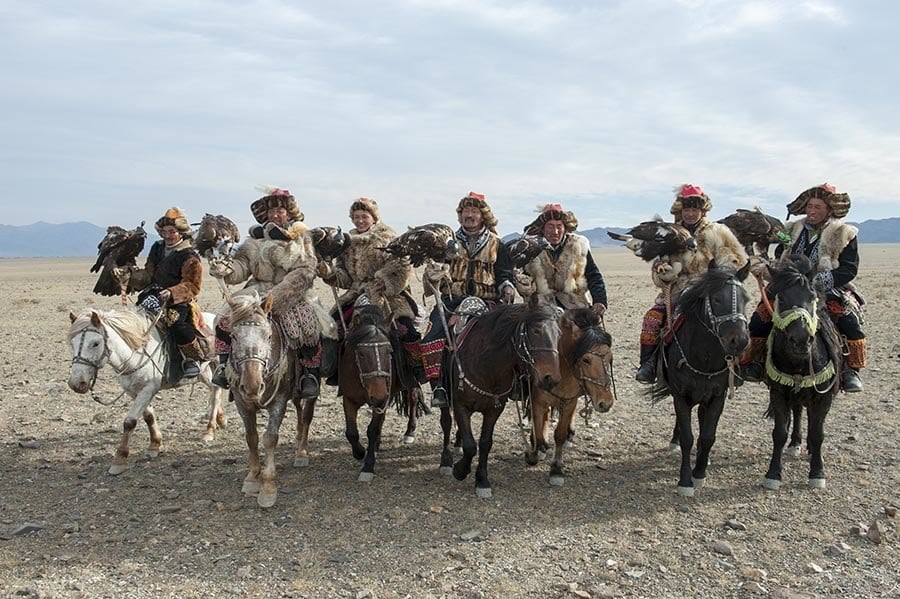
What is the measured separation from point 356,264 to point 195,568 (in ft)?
11.6

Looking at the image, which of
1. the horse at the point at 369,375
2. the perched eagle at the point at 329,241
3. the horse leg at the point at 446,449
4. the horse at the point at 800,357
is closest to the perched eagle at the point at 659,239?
the horse at the point at 800,357

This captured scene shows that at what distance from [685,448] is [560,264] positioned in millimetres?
2375

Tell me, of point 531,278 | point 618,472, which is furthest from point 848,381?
point 531,278

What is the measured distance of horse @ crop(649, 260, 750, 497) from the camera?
5965mm

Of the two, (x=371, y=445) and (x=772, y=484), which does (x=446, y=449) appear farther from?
(x=772, y=484)

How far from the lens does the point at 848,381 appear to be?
674cm

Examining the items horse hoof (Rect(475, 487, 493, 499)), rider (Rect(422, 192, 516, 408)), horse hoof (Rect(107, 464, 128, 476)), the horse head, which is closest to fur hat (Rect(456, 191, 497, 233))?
rider (Rect(422, 192, 516, 408))

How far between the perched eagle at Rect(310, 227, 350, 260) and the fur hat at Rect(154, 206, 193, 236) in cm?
157

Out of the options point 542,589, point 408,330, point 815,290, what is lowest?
point 542,589

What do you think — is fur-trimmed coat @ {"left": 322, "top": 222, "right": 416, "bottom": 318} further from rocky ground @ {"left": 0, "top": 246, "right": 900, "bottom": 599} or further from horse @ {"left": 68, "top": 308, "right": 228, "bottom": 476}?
horse @ {"left": 68, "top": 308, "right": 228, "bottom": 476}

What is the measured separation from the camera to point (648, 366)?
686 centimetres

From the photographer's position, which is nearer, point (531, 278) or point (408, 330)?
point (408, 330)

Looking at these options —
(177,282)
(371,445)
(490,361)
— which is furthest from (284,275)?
(490,361)

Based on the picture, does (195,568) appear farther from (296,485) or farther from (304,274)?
(304,274)
